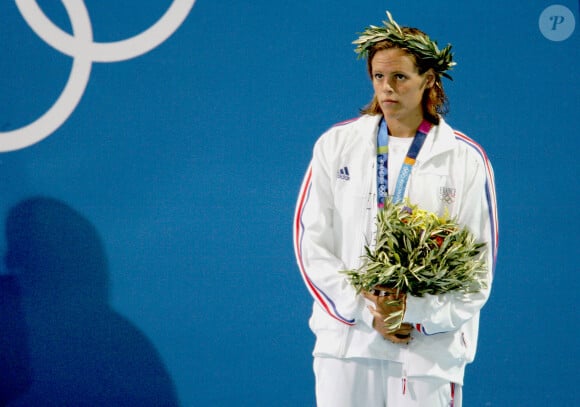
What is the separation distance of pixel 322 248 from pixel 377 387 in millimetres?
569

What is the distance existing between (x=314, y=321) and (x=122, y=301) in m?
1.62

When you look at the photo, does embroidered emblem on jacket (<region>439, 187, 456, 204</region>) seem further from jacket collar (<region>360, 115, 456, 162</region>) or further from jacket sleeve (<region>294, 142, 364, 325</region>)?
jacket sleeve (<region>294, 142, 364, 325</region>)

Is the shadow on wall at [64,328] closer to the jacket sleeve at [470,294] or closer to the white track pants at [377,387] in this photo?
the white track pants at [377,387]

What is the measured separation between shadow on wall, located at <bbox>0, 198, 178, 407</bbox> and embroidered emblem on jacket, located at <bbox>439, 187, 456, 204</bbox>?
214 cm

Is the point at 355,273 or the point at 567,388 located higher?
the point at 355,273

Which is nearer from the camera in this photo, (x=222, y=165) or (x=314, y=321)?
(x=314, y=321)

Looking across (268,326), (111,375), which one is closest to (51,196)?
(111,375)

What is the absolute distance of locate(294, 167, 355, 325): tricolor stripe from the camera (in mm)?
3604

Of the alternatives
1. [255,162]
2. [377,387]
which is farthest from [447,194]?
→ [255,162]

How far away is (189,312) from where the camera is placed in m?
5.03

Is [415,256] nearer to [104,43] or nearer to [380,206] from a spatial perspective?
[380,206]

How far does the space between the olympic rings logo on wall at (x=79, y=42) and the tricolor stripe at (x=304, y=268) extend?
1.51 meters

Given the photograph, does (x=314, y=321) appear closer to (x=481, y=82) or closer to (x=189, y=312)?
(x=189, y=312)

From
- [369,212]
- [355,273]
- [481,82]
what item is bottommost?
[355,273]
